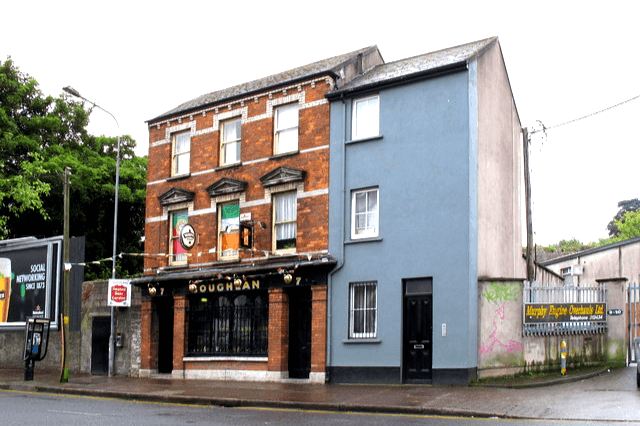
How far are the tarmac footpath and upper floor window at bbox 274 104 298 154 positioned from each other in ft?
23.9

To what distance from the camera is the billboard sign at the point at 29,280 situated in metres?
31.5

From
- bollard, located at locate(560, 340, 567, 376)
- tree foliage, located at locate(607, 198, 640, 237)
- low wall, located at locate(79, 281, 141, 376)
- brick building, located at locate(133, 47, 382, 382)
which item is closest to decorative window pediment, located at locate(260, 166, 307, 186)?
brick building, located at locate(133, 47, 382, 382)

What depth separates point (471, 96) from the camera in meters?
21.6

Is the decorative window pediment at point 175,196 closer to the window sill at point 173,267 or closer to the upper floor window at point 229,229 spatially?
the upper floor window at point 229,229

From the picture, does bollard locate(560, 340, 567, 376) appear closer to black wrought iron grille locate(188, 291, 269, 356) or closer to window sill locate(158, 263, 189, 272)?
black wrought iron grille locate(188, 291, 269, 356)

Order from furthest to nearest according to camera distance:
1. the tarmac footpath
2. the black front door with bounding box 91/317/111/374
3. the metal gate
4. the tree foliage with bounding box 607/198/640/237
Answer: the tree foliage with bounding box 607/198/640/237 < the black front door with bounding box 91/317/111/374 < the metal gate < the tarmac footpath

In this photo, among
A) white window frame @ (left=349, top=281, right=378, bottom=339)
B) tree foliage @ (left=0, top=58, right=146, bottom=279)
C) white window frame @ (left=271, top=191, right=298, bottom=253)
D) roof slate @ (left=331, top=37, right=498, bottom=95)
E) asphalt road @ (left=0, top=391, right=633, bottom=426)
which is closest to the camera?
asphalt road @ (left=0, top=391, right=633, bottom=426)

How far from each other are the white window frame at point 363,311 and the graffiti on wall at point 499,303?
338 centimetres

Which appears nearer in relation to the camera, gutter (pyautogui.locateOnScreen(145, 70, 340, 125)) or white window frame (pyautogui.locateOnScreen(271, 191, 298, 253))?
gutter (pyautogui.locateOnScreen(145, 70, 340, 125))

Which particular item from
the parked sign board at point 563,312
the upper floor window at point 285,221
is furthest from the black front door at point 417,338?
the upper floor window at point 285,221

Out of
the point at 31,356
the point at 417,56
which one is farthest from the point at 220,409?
the point at 417,56

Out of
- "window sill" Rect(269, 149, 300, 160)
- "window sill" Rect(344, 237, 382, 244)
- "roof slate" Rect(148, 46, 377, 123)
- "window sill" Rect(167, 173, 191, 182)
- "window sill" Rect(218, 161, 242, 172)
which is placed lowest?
"window sill" Rect(344, 237, 382, 244)

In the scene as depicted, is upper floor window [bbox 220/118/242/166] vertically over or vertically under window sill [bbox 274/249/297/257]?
over

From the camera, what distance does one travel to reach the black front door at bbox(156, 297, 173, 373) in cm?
2859
